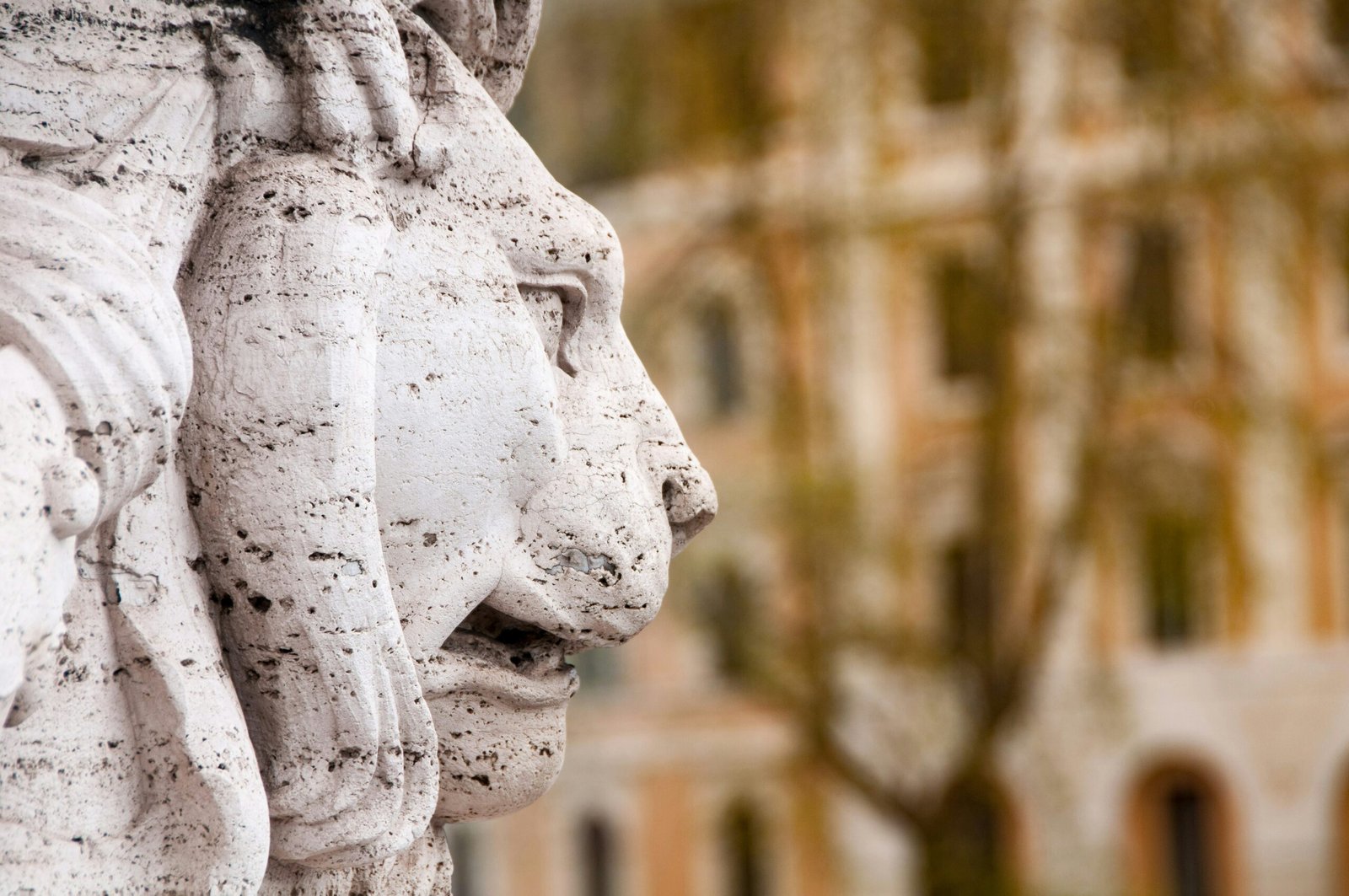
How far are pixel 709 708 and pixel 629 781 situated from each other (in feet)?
3.23

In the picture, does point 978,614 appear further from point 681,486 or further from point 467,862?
point 467,862

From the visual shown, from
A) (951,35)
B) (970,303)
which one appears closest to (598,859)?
(970,303)

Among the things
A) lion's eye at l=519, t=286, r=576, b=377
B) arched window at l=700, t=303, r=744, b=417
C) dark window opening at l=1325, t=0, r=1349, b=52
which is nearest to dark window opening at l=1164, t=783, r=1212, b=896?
arched window at l=700, t=303, r=744, b=417

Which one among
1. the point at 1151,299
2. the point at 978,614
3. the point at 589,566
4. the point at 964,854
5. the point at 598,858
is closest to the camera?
the point at 589,566

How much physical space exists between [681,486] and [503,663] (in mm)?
200

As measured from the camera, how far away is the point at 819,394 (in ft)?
33.6

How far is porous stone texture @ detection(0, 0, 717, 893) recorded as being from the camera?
47.3 inches

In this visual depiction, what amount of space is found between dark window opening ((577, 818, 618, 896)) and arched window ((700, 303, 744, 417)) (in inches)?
150

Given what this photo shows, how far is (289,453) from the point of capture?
1313 millimetres

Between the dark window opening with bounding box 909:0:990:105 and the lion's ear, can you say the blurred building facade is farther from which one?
the lion's ear

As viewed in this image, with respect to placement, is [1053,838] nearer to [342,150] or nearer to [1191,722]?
[1191,722]

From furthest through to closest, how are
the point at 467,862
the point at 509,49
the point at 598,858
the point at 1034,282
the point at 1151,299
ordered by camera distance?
the point at 467,862, the point at 598,858, the point at 1151,299, the point at 1034,282, the point at 509,49

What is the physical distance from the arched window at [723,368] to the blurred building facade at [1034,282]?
2.05m

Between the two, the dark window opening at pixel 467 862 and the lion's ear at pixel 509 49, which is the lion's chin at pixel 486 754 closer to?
the lion's ear at pixel 509 49
